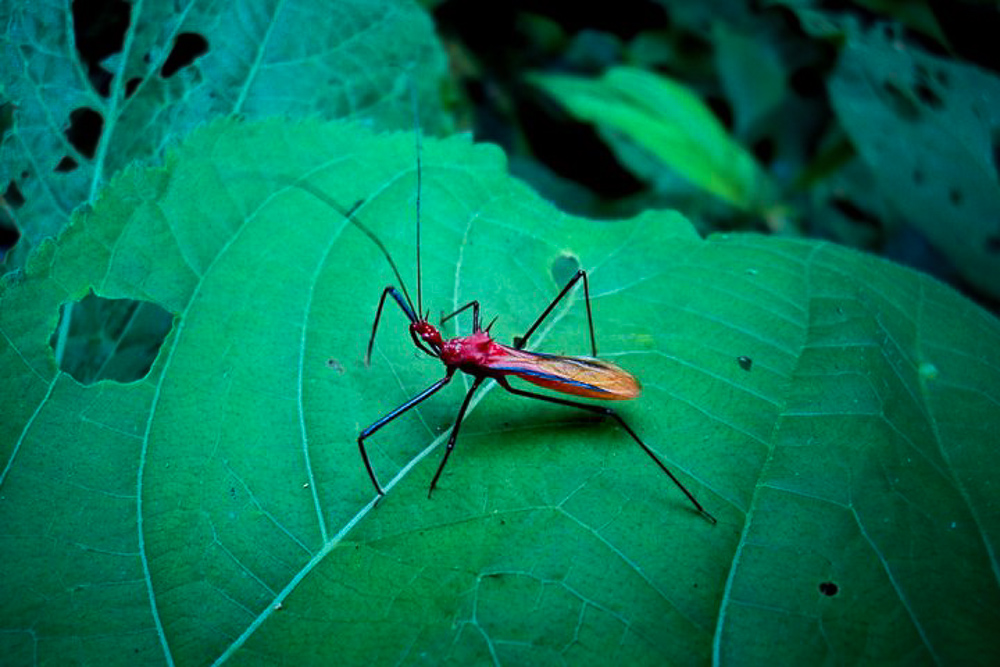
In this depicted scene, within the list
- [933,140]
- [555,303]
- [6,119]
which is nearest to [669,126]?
[933,140]

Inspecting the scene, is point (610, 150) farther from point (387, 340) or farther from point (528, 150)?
point (387, 340)

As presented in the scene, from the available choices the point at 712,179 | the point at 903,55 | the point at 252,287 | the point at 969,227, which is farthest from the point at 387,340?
the point at 903,55

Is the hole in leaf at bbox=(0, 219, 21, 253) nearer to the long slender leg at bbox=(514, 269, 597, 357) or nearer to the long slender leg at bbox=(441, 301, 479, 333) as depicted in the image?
the long slender leg at bbox=(441, 301, 479, 333)

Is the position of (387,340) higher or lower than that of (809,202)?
higher

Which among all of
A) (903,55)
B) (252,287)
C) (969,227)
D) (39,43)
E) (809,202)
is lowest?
(809,202)

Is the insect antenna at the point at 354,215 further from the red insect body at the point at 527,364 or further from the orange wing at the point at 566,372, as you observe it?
the orange wing at the point at 566,372

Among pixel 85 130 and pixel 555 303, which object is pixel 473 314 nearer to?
pixel 555 303
